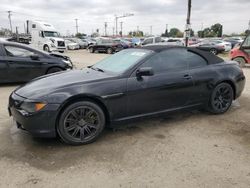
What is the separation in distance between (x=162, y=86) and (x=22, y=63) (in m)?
5.44

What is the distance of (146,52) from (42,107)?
2043 millimetres

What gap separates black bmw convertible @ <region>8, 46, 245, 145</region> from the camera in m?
3.77

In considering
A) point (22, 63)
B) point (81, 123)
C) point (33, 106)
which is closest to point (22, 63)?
point (22, 63)

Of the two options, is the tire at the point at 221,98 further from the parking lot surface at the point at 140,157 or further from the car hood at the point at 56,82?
the car hood at the point at 56,82

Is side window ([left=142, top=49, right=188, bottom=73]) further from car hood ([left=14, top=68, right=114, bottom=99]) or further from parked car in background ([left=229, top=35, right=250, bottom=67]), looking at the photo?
parked car in background ([left=229, top=35, right=250, bottom=67])

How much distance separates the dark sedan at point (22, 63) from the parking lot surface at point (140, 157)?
12.3ft

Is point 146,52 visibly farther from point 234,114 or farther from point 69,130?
point 234,114

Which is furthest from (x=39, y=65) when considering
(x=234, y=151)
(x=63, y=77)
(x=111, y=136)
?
(x=234, y=151)

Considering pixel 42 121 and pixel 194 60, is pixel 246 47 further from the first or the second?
pixel 42 121

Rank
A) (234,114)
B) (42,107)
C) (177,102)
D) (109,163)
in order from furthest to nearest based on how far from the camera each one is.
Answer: (234,114) → (177,102) → (42,107) → (109,163)

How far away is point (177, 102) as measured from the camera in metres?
A: 4.71

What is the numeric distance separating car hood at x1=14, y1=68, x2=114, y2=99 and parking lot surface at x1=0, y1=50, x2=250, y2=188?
746 millimetres

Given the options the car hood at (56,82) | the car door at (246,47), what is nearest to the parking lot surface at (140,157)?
the car hood at (56,82)

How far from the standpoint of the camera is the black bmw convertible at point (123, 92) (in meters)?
3.77
